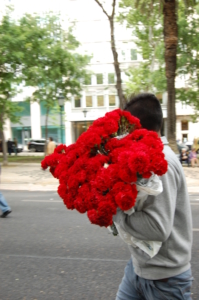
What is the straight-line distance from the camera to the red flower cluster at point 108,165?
1.51m

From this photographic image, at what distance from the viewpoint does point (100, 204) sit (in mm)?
1545

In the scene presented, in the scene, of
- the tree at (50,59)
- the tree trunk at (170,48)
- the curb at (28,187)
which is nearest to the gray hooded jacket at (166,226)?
the tree trunk at (170,48)

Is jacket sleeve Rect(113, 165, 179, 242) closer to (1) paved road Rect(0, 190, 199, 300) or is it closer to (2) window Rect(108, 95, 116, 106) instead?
(1) paved road Rect(0, 190, 199, 300)

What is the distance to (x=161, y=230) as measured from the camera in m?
1.67

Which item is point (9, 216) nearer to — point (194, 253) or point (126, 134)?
point (194, 253)

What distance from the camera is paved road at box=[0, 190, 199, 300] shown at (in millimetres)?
3945

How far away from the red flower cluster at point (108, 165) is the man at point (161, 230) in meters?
0.15

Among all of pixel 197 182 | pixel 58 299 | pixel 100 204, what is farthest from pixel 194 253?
pixel 197 182

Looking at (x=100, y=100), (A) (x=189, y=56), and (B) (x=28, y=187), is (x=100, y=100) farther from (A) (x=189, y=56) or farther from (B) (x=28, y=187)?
(B) (x=28, y=187)

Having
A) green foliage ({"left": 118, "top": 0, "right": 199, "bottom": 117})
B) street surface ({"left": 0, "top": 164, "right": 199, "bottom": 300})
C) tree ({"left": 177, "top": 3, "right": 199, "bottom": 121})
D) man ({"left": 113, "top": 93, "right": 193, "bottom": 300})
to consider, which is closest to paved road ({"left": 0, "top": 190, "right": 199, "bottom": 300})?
street surface ({"left": 0, "top": 164, "right": 199, "bottom": 300})

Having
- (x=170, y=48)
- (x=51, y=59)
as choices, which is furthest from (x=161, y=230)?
(x=51, y=59)

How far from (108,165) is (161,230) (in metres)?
0.37

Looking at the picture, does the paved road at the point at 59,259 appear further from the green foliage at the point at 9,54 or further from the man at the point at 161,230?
the green foliage at the point at 9,54

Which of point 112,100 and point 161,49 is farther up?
point 161,49
